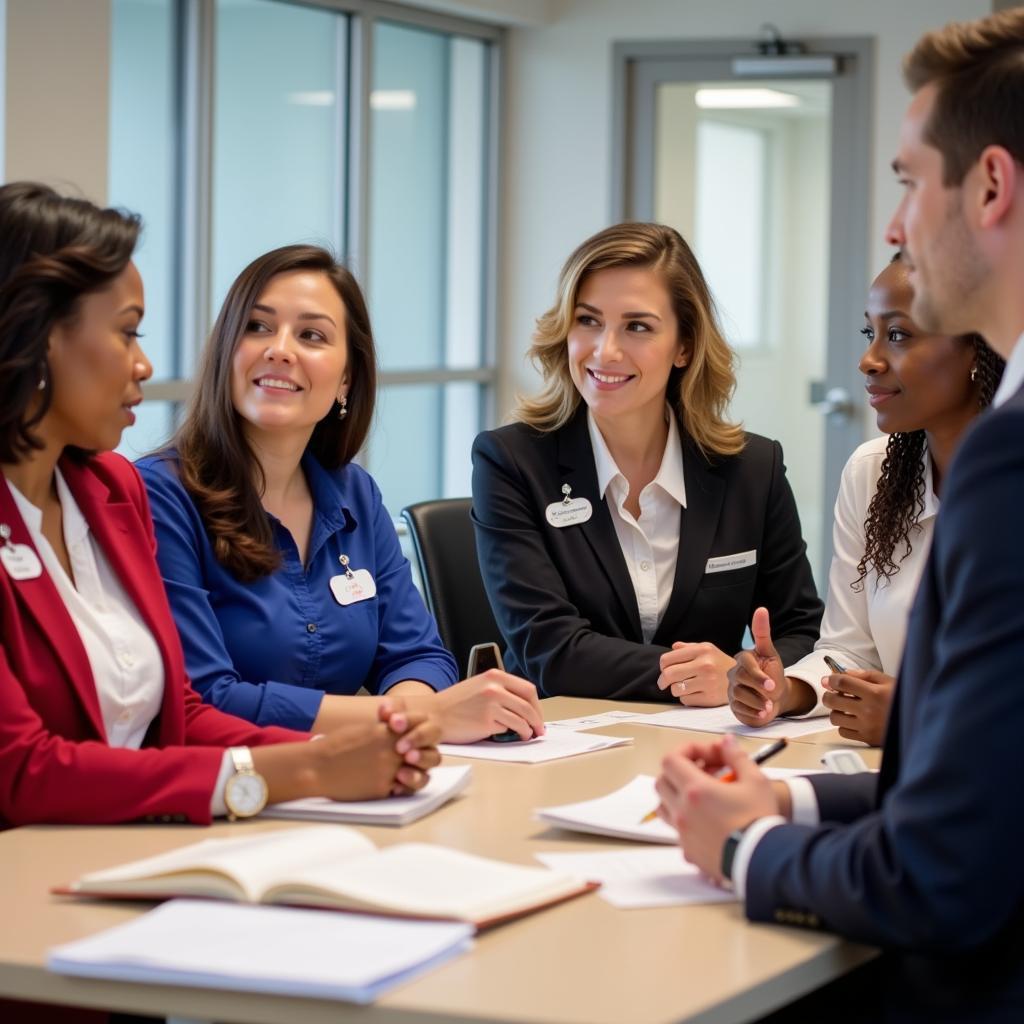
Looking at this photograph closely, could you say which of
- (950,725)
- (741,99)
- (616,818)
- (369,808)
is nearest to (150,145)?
(741,99)

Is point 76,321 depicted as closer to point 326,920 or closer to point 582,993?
point 326,920

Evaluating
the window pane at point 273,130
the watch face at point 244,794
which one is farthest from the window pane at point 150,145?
the watch face at point 244,794

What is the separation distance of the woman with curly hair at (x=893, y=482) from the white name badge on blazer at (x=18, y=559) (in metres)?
1.29

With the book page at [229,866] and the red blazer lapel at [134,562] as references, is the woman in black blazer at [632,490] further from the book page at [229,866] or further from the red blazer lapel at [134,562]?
the book page at [229,866]

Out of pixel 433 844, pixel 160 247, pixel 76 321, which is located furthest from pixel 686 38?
pixel 433 844

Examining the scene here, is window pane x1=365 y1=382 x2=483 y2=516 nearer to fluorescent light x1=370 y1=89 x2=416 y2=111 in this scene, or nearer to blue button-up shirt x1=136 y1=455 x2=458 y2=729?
fluorescent light x1=370 y1=89 x2=416 y2=111

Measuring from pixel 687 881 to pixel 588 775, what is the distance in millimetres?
517

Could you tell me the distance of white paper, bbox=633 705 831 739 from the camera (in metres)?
2.56

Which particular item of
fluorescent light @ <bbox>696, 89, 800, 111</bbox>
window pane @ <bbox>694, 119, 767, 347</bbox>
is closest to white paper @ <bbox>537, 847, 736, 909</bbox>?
window pane @ <bbox>694, 119, 767, 347</bbox>

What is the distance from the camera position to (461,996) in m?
1.37

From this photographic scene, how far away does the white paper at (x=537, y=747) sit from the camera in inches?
91.5

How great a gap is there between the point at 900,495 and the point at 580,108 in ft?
14.0

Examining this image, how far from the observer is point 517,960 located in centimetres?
146

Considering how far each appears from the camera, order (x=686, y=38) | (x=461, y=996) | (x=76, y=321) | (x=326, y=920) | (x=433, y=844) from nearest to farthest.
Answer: (x=461, y=996) → (x=326, y=920) → (x=433, y=844) → (x=76, y=321) → (x=686, y=38)
